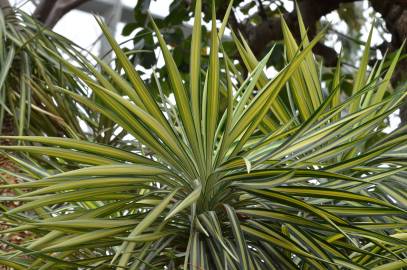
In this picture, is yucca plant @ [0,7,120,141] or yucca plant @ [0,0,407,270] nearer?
yucca plant @ [0,0,407,270]

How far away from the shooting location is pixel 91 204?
143cm

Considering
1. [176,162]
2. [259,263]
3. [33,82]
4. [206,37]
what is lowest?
[259,263]

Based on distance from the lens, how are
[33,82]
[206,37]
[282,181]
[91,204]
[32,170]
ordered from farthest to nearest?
[206,37]
[33,82]
[91,204]
[32,170]
[282,181]

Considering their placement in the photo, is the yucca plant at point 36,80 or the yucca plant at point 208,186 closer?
the yucca plant at point 208,186

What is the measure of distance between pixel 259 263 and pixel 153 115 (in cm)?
28

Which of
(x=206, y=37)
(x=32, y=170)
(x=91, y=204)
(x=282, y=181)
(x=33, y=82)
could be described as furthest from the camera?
(x=206, y=37)

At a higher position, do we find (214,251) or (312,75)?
(312,75)

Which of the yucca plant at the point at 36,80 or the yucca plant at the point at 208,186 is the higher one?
the yucca plant at the point at 36,80

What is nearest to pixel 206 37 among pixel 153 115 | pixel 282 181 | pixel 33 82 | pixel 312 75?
pixel 33 82

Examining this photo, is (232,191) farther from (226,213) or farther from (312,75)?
(312,75)

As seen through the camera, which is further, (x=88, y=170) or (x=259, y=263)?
(x=259, y=263)

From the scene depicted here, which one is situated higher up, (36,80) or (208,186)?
(36,80)

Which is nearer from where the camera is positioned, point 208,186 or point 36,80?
point 208,186

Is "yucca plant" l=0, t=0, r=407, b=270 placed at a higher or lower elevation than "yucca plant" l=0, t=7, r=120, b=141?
lower
